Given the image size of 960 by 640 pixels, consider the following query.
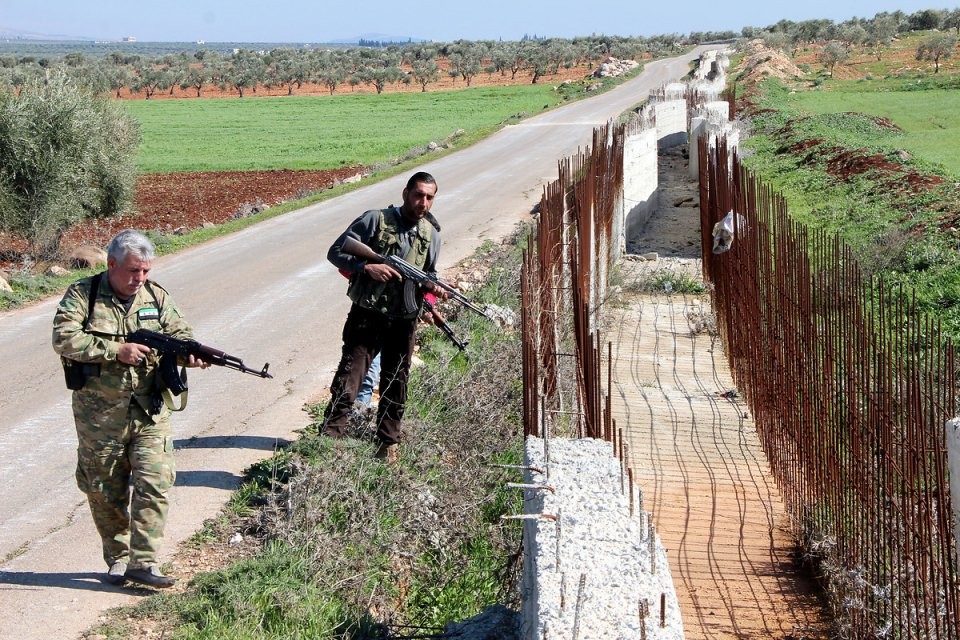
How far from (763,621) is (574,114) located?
3762cm

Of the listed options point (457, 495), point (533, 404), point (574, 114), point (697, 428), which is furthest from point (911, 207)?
point (574, 114)

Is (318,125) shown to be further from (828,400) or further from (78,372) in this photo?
(78,372)

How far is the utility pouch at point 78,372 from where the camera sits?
455cm

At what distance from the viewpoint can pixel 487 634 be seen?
13.1 ft

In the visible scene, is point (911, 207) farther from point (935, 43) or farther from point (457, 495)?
point (935, 43)

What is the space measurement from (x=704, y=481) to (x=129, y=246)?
167 inches

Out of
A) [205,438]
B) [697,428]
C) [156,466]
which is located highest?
[156,466]

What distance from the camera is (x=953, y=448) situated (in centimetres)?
384

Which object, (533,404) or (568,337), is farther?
(568,337)

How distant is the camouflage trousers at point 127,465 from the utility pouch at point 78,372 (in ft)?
0.26

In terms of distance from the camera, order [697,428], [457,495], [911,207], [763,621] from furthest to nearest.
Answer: [911,207]
[697,428]
[457,495]
[763,621]

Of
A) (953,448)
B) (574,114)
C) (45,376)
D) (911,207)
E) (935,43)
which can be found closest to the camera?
(953,448)

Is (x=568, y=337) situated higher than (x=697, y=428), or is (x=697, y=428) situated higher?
(x=568, y=337)

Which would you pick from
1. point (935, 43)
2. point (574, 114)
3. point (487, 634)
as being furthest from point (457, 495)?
point (935, 43)
